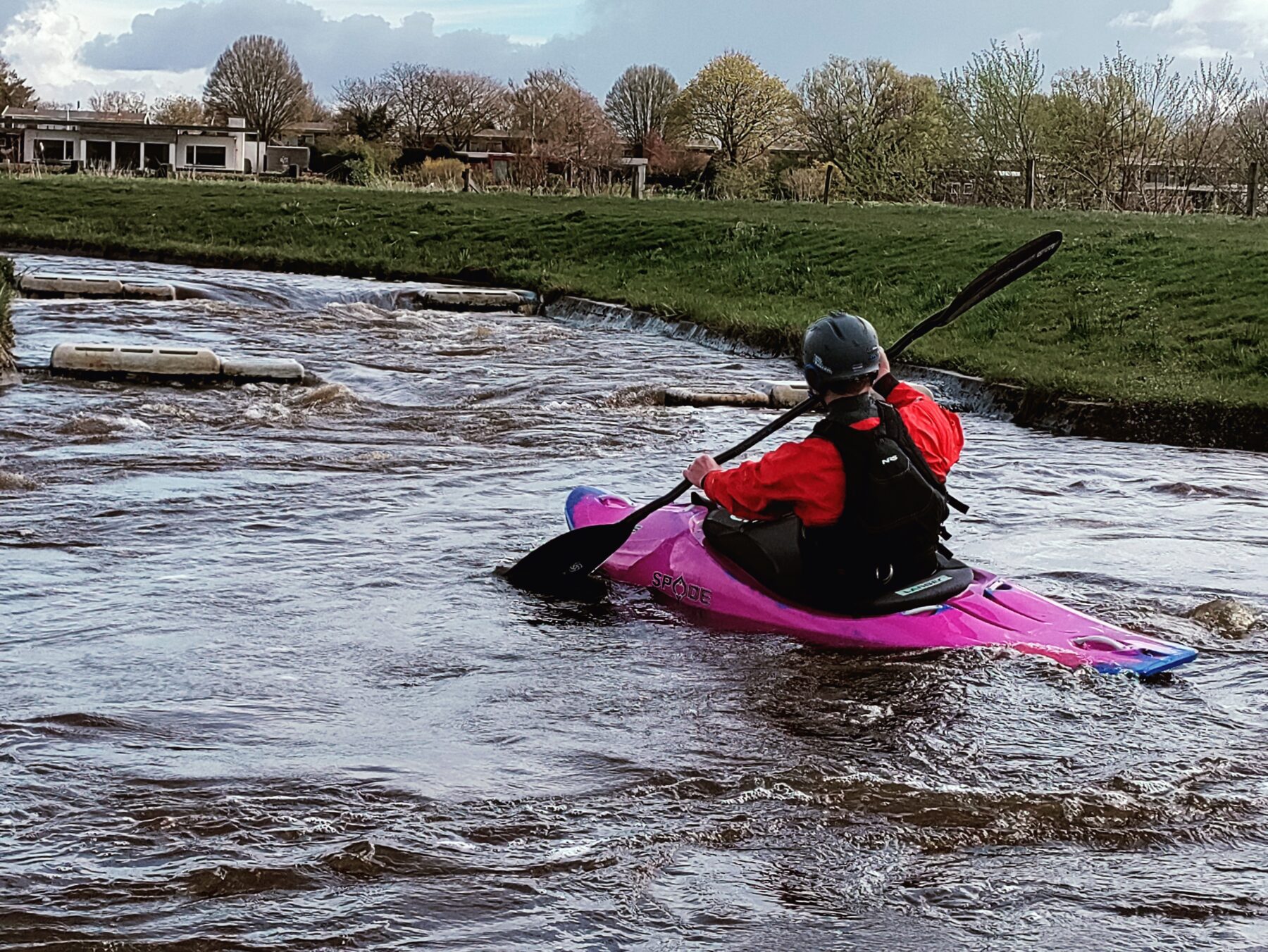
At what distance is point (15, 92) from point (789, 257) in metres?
68.8

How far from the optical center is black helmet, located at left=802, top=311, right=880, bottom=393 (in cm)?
509

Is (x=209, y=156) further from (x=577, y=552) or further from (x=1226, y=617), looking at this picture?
(x=1226, y=617)

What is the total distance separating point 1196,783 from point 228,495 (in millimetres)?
4922

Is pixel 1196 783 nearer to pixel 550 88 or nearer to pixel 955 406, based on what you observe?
pixel 955 406

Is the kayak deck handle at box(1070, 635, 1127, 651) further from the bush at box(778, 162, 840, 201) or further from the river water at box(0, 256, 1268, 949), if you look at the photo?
the bush at box(778, 162, 840, 201)

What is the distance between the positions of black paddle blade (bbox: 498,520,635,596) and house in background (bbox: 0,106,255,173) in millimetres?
62047

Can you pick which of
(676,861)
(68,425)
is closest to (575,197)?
(68,425)

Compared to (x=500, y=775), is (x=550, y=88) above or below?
above

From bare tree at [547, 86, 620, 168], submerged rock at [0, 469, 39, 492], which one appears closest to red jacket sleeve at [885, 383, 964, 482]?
submerged rock at [0, 469, 39, 492]

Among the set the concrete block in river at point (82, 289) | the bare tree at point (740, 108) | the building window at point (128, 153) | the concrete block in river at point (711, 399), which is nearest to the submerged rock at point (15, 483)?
the concrete block in river at point (711, 399)

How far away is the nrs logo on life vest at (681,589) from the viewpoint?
19.0ft

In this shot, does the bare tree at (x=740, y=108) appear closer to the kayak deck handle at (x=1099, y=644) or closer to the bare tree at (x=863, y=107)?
the bare tree at (x=863, y=107)

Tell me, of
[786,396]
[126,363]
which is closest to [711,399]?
[786,396]

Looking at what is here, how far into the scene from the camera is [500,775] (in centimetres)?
410
